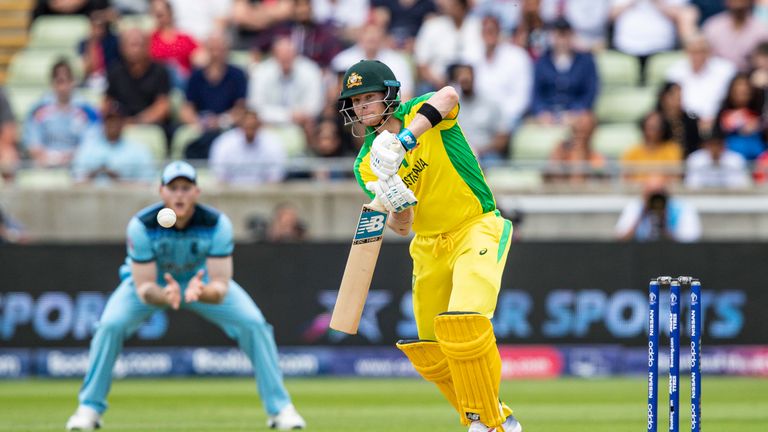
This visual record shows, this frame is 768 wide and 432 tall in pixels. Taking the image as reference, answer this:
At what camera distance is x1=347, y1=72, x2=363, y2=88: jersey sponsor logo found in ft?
21.9

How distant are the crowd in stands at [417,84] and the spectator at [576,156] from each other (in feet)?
0.07

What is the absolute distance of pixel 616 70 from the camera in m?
15.2

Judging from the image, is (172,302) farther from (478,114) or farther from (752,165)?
(752,165)

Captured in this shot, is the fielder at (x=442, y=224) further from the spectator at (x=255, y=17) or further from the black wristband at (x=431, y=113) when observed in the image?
the spectator at (x=255, y=17)

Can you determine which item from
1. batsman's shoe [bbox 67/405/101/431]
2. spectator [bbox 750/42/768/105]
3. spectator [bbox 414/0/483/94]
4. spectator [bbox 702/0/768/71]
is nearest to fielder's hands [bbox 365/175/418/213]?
batsman's shoe [bbox 67/405/101/431]

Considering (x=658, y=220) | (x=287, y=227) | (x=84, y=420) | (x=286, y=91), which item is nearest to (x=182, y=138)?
(x=286, y=91)

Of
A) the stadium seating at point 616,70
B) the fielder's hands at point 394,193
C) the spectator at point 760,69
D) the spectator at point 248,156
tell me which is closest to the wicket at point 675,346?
the fielder's hands at point 394,193

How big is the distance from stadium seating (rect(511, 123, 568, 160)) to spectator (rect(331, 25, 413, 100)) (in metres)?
1.20

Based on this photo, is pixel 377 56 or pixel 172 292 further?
pixel 377 56

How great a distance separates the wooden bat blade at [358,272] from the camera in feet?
22.2

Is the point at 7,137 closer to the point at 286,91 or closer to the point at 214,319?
the point at 286,91

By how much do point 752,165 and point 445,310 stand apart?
24.8ft

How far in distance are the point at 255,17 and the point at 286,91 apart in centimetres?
159

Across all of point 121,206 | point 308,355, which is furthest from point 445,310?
point 121,206
